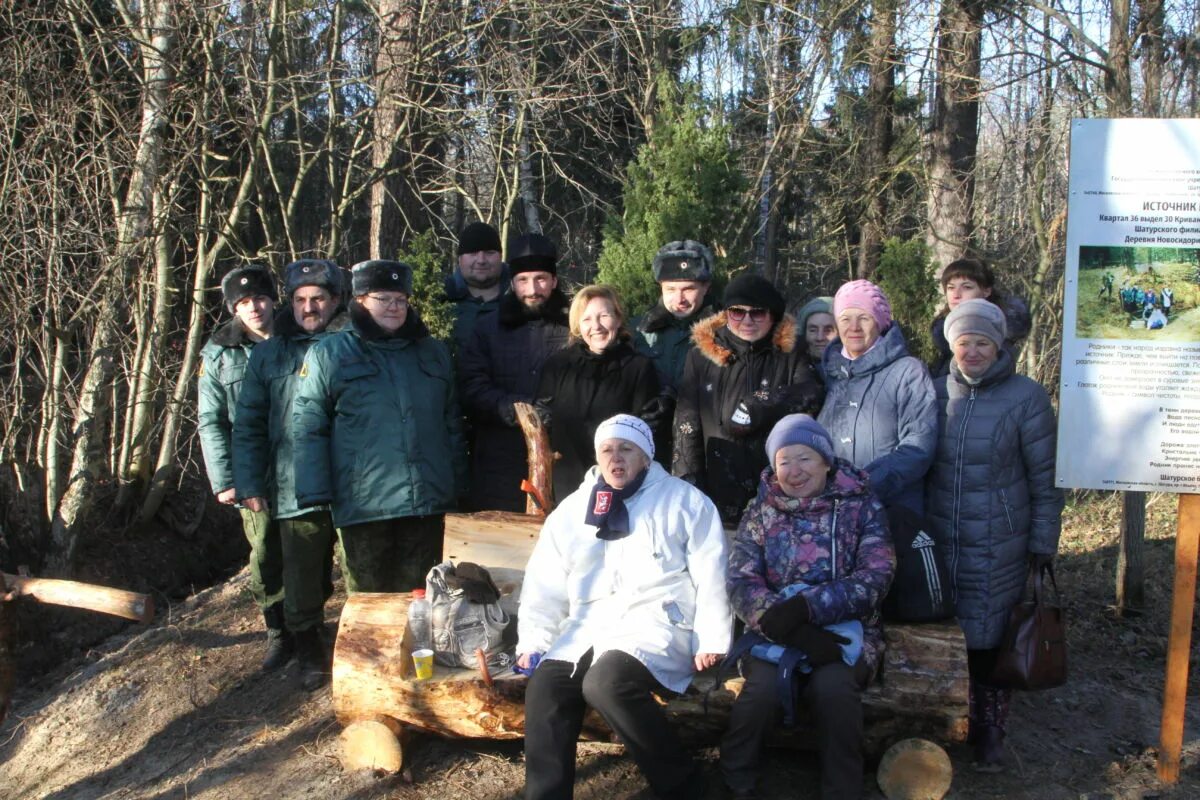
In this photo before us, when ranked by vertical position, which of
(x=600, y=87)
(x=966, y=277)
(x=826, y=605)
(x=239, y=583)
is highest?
(x=600, y=87)

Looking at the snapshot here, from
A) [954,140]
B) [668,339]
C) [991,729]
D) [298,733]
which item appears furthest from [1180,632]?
[954,140]

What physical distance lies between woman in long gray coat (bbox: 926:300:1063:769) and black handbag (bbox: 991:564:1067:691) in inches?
4.6

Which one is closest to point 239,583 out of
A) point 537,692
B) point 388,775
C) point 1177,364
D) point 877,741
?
point 388,775

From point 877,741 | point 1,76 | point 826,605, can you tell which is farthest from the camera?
point 1,76

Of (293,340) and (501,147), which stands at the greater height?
(501,147)

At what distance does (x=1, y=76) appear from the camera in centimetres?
698

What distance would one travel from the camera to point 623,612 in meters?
4.14

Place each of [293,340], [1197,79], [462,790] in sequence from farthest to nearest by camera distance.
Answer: [1197,79]
[293,340]
[462,790]

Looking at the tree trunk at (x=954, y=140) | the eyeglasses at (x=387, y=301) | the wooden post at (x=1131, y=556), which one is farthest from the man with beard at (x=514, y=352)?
the tree trunk at (x=954, y=140)

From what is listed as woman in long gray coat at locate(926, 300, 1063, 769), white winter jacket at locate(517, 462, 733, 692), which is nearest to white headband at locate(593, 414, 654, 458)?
white winter jacket at locate(517, 462, 733, 692)

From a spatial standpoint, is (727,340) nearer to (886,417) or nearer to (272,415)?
(886,417)

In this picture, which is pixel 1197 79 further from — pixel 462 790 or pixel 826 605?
pixel 462 790

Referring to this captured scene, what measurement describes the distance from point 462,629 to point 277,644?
1.89 m

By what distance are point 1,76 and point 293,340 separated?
11.0 ft
